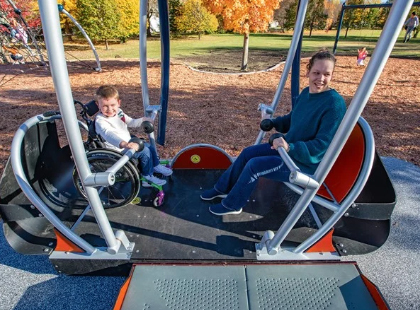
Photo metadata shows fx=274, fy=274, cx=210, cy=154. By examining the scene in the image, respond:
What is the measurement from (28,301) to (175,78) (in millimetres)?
7011

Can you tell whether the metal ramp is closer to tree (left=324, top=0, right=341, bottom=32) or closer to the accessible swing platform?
the accessible swing platform

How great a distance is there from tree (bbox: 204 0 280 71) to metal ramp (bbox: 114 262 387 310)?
7064 mm

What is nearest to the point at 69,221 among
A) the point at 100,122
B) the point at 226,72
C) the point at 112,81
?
the point at 100,122

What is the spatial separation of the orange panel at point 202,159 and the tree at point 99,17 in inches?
572

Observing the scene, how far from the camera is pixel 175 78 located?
8.09 metres

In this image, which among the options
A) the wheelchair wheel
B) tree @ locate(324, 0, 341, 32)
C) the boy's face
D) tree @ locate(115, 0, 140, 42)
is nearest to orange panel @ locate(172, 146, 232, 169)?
the wheelchair wheel

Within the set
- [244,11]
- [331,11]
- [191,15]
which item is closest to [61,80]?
[244,11]

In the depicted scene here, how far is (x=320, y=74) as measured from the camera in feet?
6.28

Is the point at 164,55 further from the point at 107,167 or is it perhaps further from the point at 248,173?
the point at 248,173

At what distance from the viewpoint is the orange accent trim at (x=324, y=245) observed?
1.98 meters

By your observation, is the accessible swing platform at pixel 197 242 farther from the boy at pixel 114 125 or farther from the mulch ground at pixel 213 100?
the mulch ground at pixel 213 100

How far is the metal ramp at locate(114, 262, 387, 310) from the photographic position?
5.41ft

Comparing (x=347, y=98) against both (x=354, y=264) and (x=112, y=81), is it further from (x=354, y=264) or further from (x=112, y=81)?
(x=112, y=81)

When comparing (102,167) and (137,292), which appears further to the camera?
(102,167)
